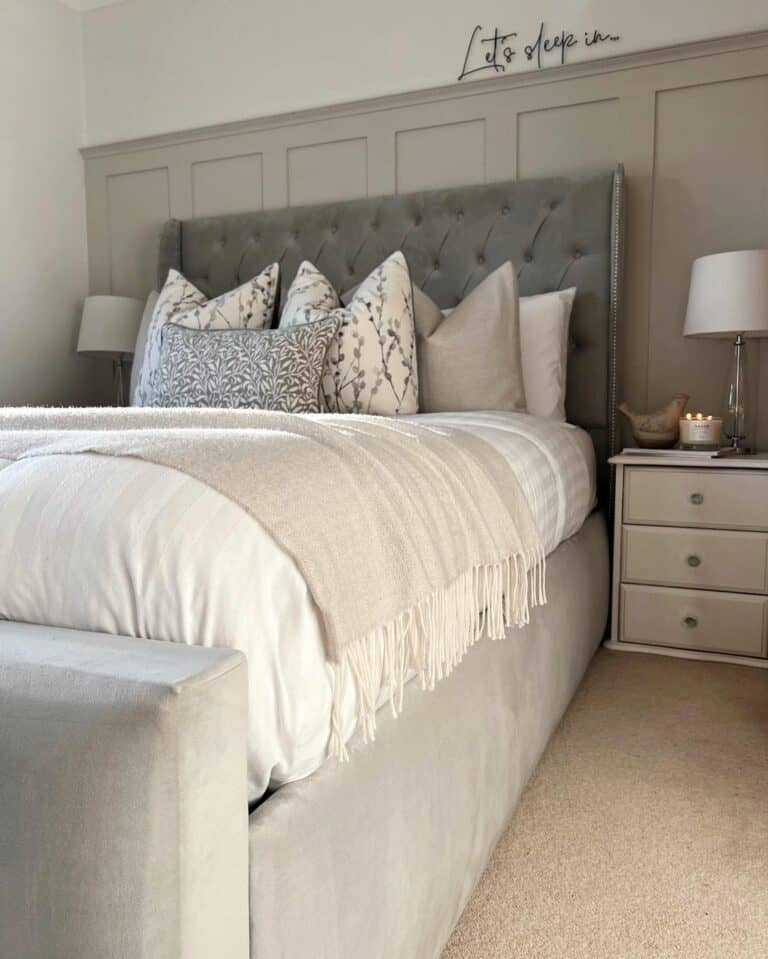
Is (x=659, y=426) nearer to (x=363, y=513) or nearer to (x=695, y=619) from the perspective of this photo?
(x=695, y=619)

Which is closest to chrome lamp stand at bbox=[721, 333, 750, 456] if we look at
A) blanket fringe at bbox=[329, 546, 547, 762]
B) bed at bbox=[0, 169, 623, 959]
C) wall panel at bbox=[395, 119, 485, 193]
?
wall panel at bbox=[395, 119, 485, 193]

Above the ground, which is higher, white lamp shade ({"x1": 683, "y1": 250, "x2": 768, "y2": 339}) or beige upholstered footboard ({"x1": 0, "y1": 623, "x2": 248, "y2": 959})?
white lamp shade ({"x1": 683, "y1": 250, "x2": 768, "y2": 339})

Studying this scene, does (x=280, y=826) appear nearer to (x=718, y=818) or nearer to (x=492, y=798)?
(x=492, y=798)

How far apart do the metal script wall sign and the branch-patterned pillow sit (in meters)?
1.04

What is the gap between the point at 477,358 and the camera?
7.67 ft

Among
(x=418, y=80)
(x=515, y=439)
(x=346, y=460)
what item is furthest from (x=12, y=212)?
(x=346, y=460)

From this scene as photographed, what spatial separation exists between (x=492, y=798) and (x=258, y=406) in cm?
117

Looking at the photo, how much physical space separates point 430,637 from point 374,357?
1.34m

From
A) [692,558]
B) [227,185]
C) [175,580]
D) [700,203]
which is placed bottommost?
[692,558]

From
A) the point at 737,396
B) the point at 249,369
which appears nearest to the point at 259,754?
the point at 249,369

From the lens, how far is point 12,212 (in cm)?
327

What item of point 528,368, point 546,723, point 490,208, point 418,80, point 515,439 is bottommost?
point 546,723

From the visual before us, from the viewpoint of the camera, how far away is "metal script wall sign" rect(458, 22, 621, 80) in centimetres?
268

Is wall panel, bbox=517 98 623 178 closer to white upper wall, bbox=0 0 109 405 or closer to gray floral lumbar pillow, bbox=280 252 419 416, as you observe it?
gray floral lumbar pillow, bbox=280 252 419 416
